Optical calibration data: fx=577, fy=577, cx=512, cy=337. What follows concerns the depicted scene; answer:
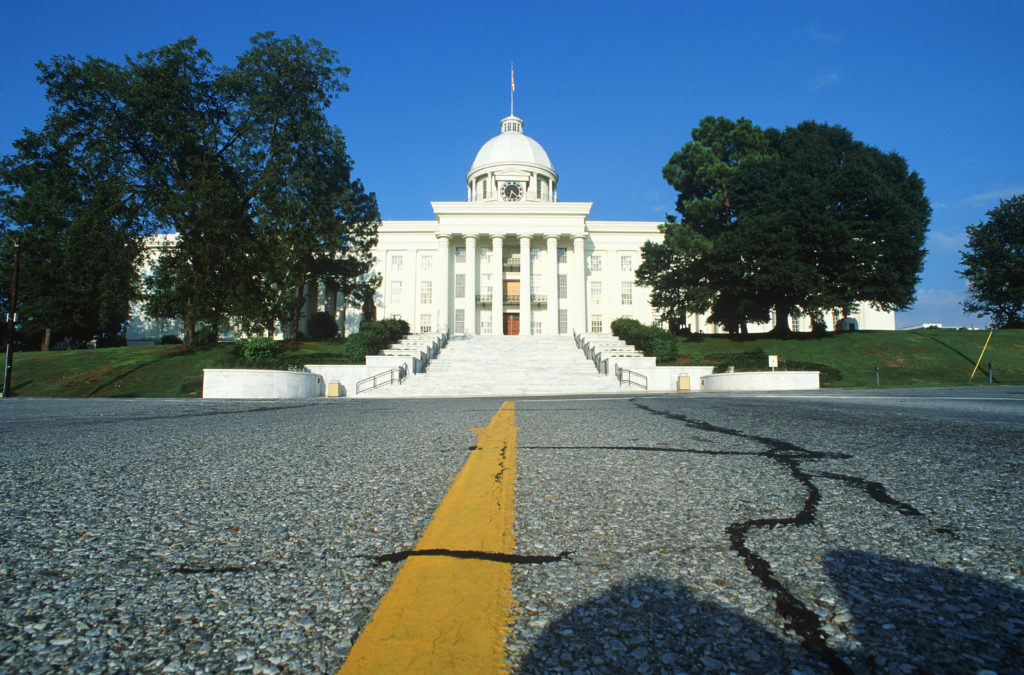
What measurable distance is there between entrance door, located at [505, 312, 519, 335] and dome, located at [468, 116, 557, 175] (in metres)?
17.8

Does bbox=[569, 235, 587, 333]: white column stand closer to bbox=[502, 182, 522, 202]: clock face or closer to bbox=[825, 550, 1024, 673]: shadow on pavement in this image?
bbox=[502, 182, 522, 202]: clock face

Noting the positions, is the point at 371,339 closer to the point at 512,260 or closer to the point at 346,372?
the point at 346,372

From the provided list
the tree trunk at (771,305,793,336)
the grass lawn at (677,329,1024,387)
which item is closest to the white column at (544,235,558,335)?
the grass lawn at (677,329,1024,387)

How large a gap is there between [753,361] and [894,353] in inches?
438

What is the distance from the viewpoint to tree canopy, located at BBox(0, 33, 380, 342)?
28406mm

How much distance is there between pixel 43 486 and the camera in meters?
2.78

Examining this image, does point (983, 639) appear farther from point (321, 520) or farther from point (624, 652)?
point (321, 520)

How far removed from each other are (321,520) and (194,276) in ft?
98.8

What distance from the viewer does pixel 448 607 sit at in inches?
55.2

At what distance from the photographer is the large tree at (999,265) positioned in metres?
44.8

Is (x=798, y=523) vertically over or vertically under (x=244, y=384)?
over

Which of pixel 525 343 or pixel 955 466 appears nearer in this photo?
pixel 955 466

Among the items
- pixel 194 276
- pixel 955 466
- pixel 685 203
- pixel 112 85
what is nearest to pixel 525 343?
pixel 685 203

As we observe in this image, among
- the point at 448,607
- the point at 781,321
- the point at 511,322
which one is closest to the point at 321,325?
the point at 511,322
